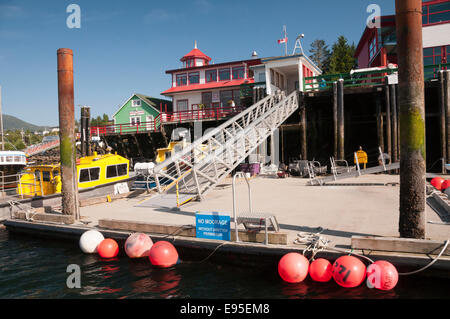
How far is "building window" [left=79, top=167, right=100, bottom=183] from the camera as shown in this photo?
1523 centimetres

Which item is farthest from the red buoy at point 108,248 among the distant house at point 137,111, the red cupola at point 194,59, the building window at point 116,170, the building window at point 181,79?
the red cupola at point 194,59

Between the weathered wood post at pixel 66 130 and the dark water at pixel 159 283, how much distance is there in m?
2.11

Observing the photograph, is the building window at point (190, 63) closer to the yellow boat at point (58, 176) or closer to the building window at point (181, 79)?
the building window at point (181, 79)

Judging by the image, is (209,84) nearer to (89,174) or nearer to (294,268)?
(89,174)

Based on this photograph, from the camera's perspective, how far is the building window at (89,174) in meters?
15.2

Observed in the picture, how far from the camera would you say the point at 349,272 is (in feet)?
20.3

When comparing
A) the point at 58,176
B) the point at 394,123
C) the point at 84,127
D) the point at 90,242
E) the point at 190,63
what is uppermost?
the point at 190,63

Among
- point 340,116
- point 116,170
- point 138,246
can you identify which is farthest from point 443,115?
point 138,246

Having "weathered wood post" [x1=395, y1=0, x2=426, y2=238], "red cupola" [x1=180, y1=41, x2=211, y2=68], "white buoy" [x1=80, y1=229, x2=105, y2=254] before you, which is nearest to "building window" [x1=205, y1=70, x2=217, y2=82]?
"red cupola" [x1=180, y1=41, x2=211, y2=68]

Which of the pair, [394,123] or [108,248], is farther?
[394,123]

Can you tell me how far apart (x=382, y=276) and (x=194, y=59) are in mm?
38988

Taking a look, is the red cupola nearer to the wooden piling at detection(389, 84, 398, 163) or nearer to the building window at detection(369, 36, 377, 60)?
the building window at detection(369, 36, 377, 60)

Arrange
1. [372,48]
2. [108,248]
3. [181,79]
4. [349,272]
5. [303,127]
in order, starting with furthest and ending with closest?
[181,79]
[372,48]
[303,127]
[108,248]
[349,272]
